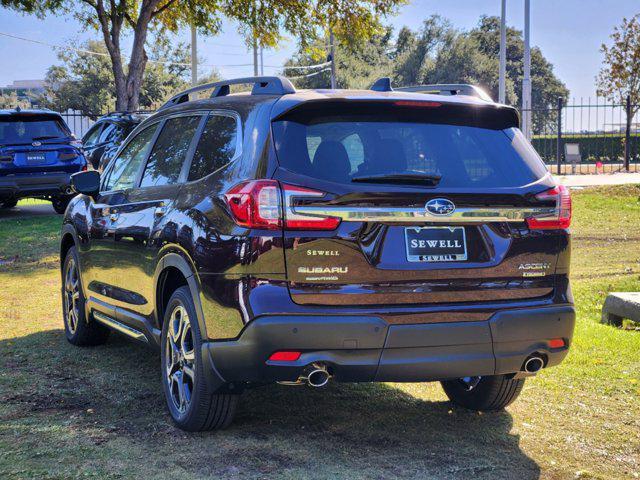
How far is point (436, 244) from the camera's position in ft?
15.2

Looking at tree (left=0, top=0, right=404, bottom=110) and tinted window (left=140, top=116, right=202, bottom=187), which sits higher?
tree (left=0, top=0, right=404, bottom=110)

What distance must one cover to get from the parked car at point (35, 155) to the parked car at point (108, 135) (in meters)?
0.81

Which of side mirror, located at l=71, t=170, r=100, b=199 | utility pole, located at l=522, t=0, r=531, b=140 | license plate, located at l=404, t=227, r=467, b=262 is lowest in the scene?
license plate, located at l=404, t=227, r=467, b=262

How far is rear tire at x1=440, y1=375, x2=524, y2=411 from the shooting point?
18.3 feet

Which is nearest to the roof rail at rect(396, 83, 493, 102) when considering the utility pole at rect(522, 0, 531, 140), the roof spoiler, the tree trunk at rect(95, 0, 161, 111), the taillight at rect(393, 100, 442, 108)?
the roof spoiler

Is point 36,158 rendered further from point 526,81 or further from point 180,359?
point 526,81

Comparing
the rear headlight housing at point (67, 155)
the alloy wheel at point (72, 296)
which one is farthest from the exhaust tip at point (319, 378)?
the rear headlight housing at point (67, 155)

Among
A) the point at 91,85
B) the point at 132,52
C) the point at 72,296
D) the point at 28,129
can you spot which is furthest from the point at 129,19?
the point at 91,85

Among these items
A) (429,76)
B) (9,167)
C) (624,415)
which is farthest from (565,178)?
(429,76)

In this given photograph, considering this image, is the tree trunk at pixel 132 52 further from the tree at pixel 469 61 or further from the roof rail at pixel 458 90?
the tree at pixel 469 61

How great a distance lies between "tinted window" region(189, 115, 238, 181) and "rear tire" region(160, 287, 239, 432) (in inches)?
27.1

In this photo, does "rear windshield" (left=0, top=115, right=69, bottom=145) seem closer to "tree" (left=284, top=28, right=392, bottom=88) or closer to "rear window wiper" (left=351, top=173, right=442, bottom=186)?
"rear window wiper" (left=351, top=173, right=442, bottom=186)

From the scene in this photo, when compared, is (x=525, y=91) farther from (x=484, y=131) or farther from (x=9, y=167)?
(x=484, y=131)

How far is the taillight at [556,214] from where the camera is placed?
4.90 metres
